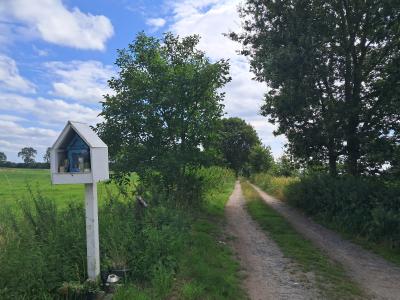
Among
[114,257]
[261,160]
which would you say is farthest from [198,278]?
[261,160]

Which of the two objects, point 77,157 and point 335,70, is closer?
point 77,157

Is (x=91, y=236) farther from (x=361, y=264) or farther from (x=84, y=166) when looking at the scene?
(x=361, y=264)

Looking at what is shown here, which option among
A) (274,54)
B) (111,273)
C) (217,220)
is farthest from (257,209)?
(111,273)

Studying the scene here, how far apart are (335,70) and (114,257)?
1448 cm

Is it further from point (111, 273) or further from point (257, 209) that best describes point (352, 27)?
point (111, 273)

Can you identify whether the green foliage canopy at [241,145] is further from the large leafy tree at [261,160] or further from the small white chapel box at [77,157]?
the small white chapel box at [77,157]

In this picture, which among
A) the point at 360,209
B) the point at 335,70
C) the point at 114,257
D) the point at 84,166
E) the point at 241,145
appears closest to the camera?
the point at 84,166

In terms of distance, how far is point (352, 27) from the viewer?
1869 cm

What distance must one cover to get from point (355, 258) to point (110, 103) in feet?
31.8

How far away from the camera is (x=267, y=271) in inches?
374

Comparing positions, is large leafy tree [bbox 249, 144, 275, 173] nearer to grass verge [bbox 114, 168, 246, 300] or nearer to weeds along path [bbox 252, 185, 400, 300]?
weeds along path [bbox 252, 185, 400, 300]

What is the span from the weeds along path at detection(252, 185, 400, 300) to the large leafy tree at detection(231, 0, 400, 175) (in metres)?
4.87

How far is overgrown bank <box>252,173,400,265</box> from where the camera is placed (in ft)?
40.8

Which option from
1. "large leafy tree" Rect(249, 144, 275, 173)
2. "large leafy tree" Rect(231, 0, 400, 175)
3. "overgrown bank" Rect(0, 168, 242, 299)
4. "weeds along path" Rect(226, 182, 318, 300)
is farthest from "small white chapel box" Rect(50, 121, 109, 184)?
"large leafy tree" Rect(249, 144, 275, 173)
